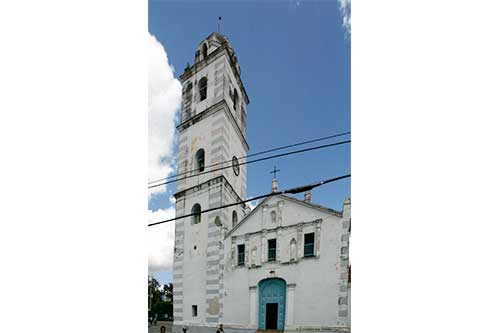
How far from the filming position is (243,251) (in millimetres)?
2951

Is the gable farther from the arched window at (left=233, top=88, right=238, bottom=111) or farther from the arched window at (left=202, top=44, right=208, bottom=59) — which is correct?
the arched window at (left=202, top=44, right=208, bottom=59)

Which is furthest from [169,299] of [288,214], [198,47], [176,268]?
[198,47]

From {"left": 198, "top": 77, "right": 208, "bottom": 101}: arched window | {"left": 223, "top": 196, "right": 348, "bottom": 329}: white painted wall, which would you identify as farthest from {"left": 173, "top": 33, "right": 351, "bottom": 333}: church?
{"left": 198, "top": 77, "right": 208, "bottom": 101}: arched window

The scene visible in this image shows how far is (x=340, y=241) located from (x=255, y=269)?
852mm

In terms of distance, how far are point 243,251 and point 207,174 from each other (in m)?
0.90

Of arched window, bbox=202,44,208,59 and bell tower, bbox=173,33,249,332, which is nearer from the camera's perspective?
bell tower, bbox=173,33,249,332

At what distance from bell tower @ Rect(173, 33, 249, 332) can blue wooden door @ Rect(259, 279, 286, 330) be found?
0.39 m

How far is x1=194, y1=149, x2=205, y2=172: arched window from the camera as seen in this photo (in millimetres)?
3273

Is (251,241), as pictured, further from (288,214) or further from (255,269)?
(288,214)

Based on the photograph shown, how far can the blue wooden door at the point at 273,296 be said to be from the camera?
2.70 meters

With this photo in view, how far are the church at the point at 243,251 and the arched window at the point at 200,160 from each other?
0.01 meters

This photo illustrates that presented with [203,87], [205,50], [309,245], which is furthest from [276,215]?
[205,50]

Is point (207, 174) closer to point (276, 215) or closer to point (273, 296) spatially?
point (276, 215)

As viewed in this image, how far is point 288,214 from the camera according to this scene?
2.93 m
